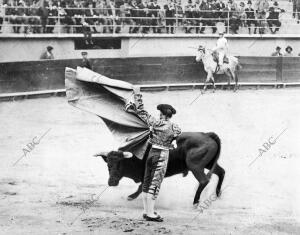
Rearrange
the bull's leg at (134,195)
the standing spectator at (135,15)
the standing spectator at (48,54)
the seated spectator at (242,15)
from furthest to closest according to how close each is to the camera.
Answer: the seated spectator at (242,15)
the standing spectator at (135,15)
the standing spectator at (48,54)
the bull's leg at (134,195)

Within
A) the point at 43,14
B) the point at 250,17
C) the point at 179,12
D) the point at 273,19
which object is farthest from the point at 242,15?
the point at 43,14

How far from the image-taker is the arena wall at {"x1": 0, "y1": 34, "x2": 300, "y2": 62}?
60.1ft

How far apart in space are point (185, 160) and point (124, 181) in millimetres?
1655

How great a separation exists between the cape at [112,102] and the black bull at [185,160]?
6.4 inches

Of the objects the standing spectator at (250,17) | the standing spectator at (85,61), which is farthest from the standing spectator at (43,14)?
the standing spectator at (250,17)

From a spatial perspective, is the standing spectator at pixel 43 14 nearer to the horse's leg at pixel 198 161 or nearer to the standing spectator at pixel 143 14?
the standing spectator at pixel 143 14

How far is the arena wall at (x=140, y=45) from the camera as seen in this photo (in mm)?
18316

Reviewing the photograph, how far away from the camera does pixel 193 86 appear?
1867 centimetres

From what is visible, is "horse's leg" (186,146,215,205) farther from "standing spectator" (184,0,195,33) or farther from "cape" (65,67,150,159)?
"standing spectator" (184,0,195,33)

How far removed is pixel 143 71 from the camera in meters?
18.4

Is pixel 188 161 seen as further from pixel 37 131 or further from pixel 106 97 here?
pixel 37 131

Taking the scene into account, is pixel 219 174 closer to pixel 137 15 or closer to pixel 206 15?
→ pixel 137 15

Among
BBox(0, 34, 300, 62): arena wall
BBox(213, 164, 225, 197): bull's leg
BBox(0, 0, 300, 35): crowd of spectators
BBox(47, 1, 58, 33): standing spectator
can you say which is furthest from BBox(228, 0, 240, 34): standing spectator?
BBox(213, 164, 225, 197): bull's leg

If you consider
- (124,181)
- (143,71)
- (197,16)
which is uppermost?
(197,16)
